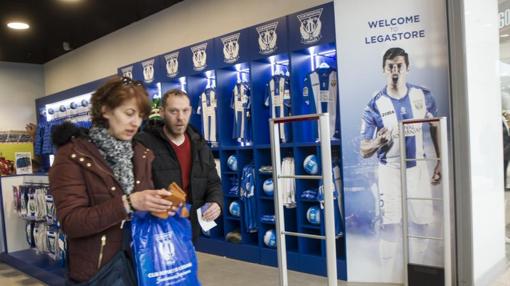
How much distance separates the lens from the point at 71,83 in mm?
8539

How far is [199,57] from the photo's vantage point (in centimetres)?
539

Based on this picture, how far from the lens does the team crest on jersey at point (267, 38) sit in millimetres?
4520

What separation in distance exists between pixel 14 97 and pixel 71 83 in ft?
4.37

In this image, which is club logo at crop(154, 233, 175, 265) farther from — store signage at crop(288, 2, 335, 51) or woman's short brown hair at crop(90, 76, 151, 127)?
store signage at crop(288, 2, 335, 51)

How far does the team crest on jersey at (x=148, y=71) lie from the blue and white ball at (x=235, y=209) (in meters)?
2.22

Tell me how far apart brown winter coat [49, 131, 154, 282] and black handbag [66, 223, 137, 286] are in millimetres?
16

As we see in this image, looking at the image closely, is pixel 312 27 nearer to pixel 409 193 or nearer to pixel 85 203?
pixel 409 193

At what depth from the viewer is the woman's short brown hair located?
1483 millimetres

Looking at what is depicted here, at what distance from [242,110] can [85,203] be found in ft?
12.3

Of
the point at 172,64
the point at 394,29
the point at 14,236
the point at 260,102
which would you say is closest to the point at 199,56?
the point at 172,64

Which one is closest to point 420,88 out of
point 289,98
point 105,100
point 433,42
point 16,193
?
point 433,42

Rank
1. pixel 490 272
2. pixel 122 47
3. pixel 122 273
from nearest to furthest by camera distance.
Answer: pixel 122 273
pixel 490 272
pixel 122 47

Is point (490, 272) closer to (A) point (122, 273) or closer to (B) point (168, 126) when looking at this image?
(B) point (168, 126)

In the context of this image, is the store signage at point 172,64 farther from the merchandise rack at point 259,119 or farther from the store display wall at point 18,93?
the store display wall at point 18,93
